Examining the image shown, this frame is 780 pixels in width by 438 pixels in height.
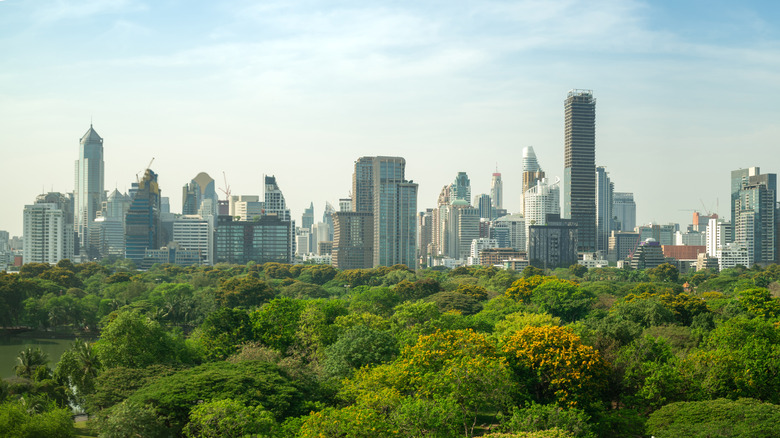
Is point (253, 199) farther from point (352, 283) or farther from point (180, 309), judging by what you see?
point (180, 309)

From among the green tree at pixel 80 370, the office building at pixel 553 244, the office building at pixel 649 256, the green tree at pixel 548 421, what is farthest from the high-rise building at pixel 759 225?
the green tree at pixel 80 370

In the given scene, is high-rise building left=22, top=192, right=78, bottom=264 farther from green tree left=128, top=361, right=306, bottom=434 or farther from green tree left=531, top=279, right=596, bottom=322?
green tree left=128, top=361, right=306, bottom=434

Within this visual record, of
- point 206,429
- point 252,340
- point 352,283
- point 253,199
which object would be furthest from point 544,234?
point 206,429

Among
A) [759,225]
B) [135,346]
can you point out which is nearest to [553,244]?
[759,225]

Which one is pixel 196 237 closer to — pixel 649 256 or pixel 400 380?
pixel 649 256

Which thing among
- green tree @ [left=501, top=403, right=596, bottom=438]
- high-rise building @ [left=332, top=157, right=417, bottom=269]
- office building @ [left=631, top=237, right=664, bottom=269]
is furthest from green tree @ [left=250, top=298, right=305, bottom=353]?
office building @ [left=631, top=237, right=664, bottom=269]
